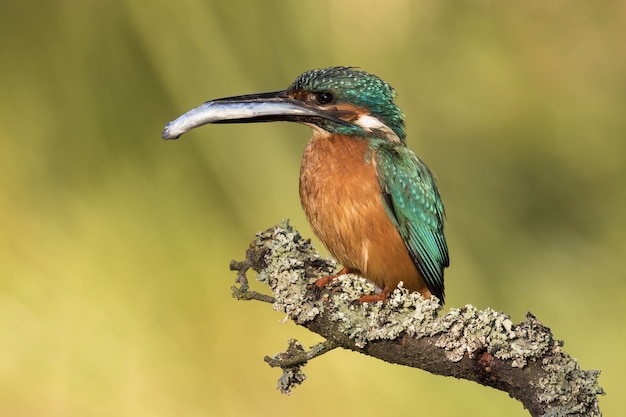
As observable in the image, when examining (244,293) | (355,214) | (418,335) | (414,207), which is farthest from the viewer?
(414,207)

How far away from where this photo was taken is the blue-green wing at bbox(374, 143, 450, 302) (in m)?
3.59

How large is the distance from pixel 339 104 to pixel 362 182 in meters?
0.31

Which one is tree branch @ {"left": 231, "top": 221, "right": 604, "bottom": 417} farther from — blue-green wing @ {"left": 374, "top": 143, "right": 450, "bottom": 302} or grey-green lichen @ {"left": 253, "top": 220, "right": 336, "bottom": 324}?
blue-green wing @ {"left": 374, "top": 143, "right": 450, "bottom": 302}

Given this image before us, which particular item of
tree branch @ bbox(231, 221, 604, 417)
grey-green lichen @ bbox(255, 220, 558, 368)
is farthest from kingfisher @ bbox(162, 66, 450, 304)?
tree branch @ bbox(231, 221, 604, 417)

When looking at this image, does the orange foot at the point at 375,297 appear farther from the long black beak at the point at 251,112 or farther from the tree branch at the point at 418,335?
the long black beak at the point at 251,112

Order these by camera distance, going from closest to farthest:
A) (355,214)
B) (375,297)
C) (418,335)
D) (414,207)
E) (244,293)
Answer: (418,335) → (244,293) → (375,297) → (355,214) → (414,207)

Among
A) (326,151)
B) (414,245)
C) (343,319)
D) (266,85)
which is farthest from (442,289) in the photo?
(266,85)

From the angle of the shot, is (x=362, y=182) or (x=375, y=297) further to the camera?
(x=362, y=182)

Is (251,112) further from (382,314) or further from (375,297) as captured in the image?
(382,314)

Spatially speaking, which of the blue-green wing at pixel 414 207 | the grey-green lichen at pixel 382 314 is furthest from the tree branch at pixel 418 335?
the blue-green wing at pixel 414 207

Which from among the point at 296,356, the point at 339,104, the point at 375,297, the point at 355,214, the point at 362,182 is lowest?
the point at 296,356

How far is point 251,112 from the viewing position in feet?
10.8

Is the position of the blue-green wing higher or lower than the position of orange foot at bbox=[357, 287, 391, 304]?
higher

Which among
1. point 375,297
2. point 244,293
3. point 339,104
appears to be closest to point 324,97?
point 339,104
